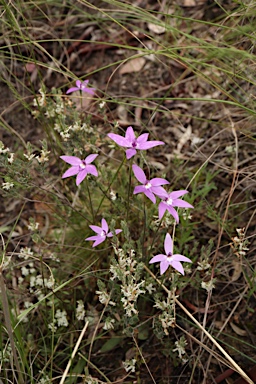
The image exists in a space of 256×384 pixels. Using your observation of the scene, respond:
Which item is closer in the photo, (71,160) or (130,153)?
(130,153)

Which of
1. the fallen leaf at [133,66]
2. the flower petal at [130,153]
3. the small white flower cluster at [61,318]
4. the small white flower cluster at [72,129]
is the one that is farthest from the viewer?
the fallen leaf at [133,66]

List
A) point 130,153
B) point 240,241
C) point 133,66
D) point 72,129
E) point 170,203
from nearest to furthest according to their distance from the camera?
point 130,153 < point 170,203 < point 240,241 < point 72,129 < point 133,66

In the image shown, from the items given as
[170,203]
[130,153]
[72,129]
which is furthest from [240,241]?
[72,129]

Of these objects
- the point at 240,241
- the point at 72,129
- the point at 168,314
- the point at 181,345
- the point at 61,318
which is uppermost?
the point at 72,129

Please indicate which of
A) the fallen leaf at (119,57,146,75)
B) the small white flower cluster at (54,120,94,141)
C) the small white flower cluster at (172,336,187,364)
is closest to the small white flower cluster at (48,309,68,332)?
the small white flower cluster at (172,336,187,364)

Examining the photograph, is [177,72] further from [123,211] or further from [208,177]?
[123,211]

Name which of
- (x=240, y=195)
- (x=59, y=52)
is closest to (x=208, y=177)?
(x=240, y=195)

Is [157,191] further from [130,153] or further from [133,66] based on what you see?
[133,66]

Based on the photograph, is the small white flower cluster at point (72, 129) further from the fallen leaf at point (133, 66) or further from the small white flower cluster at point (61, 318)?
the fallen leaf at point (133, 66)

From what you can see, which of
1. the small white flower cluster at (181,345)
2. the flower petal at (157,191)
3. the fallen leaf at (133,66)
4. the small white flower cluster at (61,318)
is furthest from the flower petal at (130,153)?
the fallen leaf at (133,66)

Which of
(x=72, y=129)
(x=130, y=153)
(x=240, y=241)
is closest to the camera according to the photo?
(x=130, y=153)
